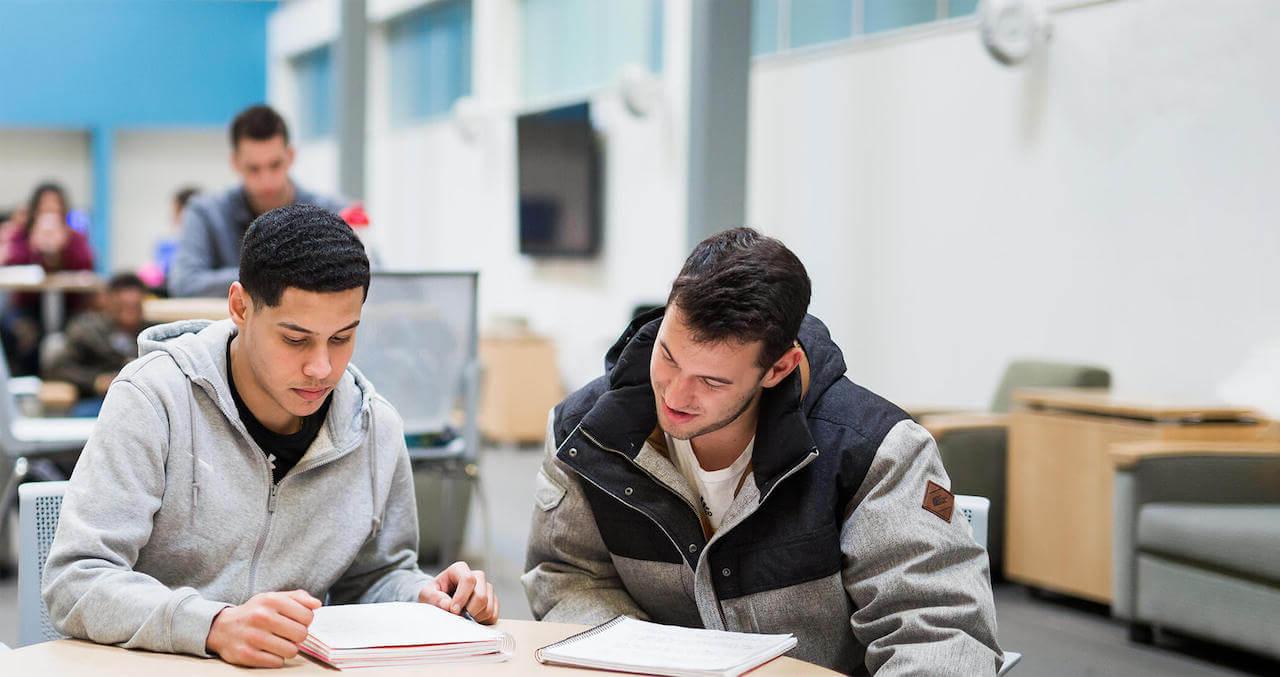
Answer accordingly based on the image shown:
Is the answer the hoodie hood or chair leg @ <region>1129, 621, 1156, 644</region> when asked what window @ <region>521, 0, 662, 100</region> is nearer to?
chair leg @ <region>1129, 621, 1156, 644</region>

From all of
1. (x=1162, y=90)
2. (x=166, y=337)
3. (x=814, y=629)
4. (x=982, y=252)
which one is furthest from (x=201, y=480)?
(x=982, y=252)

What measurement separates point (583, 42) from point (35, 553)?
8.01m

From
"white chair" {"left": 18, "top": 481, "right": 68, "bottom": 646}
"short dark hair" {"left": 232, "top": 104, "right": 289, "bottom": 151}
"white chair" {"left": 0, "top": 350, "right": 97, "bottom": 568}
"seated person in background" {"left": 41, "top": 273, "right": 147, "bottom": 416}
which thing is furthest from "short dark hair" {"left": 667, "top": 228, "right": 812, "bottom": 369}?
"seated person in background" {"left": 41, "top": 273, "right": 147, "bottom": 416}

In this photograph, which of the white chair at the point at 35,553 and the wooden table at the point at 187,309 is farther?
the wooden table at the point at 187,309

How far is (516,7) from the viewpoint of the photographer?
1062 cm

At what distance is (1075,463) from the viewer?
466cm

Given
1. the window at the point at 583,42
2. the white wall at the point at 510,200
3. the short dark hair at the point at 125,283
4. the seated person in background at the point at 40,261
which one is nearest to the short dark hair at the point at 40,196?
the seated person in background at the point at 40,261

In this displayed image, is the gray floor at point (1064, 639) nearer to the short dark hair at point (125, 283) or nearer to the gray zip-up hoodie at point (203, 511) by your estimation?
the short dark hair at point (125, 283)

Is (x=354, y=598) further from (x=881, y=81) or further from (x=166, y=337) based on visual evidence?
(x=881, y=81)

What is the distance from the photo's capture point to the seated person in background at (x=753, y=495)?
5.69 feet

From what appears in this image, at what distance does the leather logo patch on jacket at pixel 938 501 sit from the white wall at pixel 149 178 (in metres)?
15.1

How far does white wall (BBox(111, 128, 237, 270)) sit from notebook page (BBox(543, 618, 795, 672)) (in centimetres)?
1510

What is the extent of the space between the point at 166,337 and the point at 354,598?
1.52 ft

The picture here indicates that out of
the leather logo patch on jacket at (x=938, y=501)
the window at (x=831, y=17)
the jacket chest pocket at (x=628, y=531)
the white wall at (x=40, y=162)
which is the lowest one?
the jacket chest pocket at (x=628, y=531)
